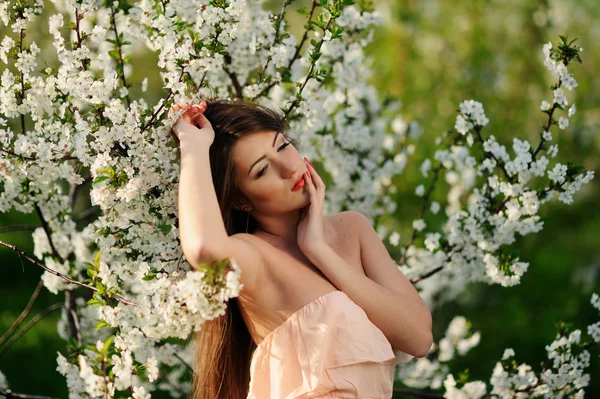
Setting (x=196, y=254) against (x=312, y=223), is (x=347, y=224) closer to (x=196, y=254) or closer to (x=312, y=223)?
(x=312, y=223)

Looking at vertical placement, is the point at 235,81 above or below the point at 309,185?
above

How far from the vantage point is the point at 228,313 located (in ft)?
6.93

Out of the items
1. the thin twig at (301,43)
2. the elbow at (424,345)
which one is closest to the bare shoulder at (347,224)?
the elbow at (424,345)

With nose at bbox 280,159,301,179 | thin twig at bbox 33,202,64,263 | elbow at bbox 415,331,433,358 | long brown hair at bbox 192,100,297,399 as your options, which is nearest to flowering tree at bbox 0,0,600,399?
thin twig at bbox 33,202,64,263

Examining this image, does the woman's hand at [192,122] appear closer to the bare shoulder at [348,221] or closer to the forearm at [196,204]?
the forearm at [196,204]

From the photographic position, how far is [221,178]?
2016 mm

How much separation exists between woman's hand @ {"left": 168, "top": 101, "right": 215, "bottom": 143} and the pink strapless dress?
23.1 inches

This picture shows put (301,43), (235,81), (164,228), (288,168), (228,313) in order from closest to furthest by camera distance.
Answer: (288,168), (228,313), (164,228), (301,43), (235,81)

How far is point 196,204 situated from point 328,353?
1.80ft

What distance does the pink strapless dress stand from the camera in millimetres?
1860

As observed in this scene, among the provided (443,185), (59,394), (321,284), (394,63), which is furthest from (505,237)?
(394,63)

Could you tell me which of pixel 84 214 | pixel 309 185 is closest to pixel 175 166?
pixel 309 185

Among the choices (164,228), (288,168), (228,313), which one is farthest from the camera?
(164,228)

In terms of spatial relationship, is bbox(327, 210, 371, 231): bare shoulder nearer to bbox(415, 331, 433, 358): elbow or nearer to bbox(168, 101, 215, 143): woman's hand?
bbox(415, 331, 433, 358): elbow
